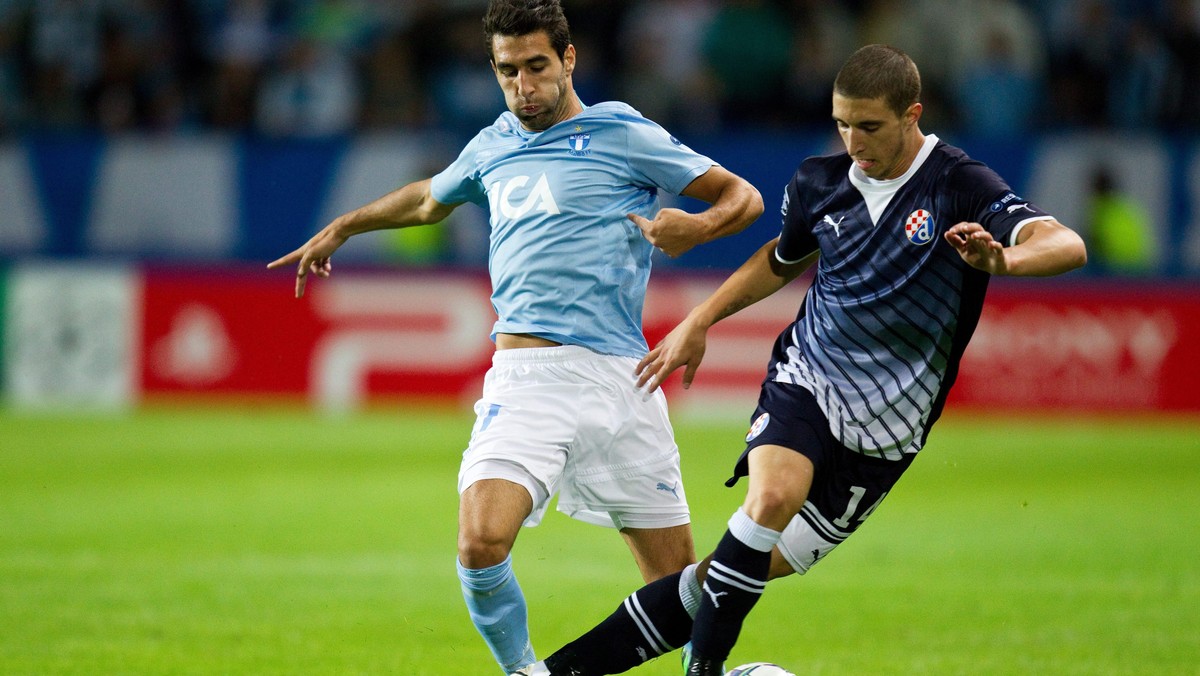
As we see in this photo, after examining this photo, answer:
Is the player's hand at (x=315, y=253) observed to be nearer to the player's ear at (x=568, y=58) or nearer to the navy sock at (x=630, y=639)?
the player's ear at (x=568, y=58)

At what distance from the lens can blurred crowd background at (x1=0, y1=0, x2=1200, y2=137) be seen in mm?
17844

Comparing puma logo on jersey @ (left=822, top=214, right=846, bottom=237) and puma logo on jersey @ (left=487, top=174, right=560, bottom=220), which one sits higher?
puma logo on jersey @ (left=822, top=214, right=846, bottom=237)

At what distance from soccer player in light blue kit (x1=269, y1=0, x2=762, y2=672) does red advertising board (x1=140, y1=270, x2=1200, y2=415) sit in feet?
32.7

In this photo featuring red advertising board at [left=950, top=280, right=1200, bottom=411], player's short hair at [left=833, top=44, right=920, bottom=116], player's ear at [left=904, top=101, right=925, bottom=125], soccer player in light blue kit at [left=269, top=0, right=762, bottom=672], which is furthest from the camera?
red advertising board at [left=950, top=280, right=1200, bottom=411]

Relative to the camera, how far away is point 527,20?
551 cm

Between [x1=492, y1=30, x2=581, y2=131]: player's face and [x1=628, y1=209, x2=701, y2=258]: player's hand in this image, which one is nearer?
[x1=628, y1=209, x2=701, y2=258]: player's hand

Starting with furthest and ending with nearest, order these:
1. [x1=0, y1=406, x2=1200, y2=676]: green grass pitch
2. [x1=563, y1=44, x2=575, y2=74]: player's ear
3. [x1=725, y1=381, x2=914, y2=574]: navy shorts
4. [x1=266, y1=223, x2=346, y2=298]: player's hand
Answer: [x1=0, y1=406, x2=1200, y2=676]: green grass pitch < [x1=266, y1=223, x2=346, y2=298]: player's hand < [x1=563, y1=44, x2=575, y2=74]: player's ear < [x1=725, y1=381, x2=914, y2=574]: navy shorts

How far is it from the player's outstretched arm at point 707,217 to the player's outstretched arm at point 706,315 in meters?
0.15

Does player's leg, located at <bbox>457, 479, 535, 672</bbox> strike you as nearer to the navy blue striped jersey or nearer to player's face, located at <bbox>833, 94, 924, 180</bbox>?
the navy blue striped jersey

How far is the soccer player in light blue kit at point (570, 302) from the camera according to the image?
215 inches

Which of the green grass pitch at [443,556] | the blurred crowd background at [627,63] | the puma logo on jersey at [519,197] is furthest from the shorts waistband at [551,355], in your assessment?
the blurred crowd background at [627,63]

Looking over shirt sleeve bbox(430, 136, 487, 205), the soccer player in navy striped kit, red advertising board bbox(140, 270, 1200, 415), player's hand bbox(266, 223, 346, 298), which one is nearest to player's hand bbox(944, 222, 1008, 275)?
the soccer player in navy striped kit

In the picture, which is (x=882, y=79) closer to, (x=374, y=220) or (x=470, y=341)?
(x=374, y=220)

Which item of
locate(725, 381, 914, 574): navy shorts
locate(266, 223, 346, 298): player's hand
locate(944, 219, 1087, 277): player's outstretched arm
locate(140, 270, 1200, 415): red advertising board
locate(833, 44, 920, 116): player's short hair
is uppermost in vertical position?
locate(833, 44, 920, 116): player's short hair
